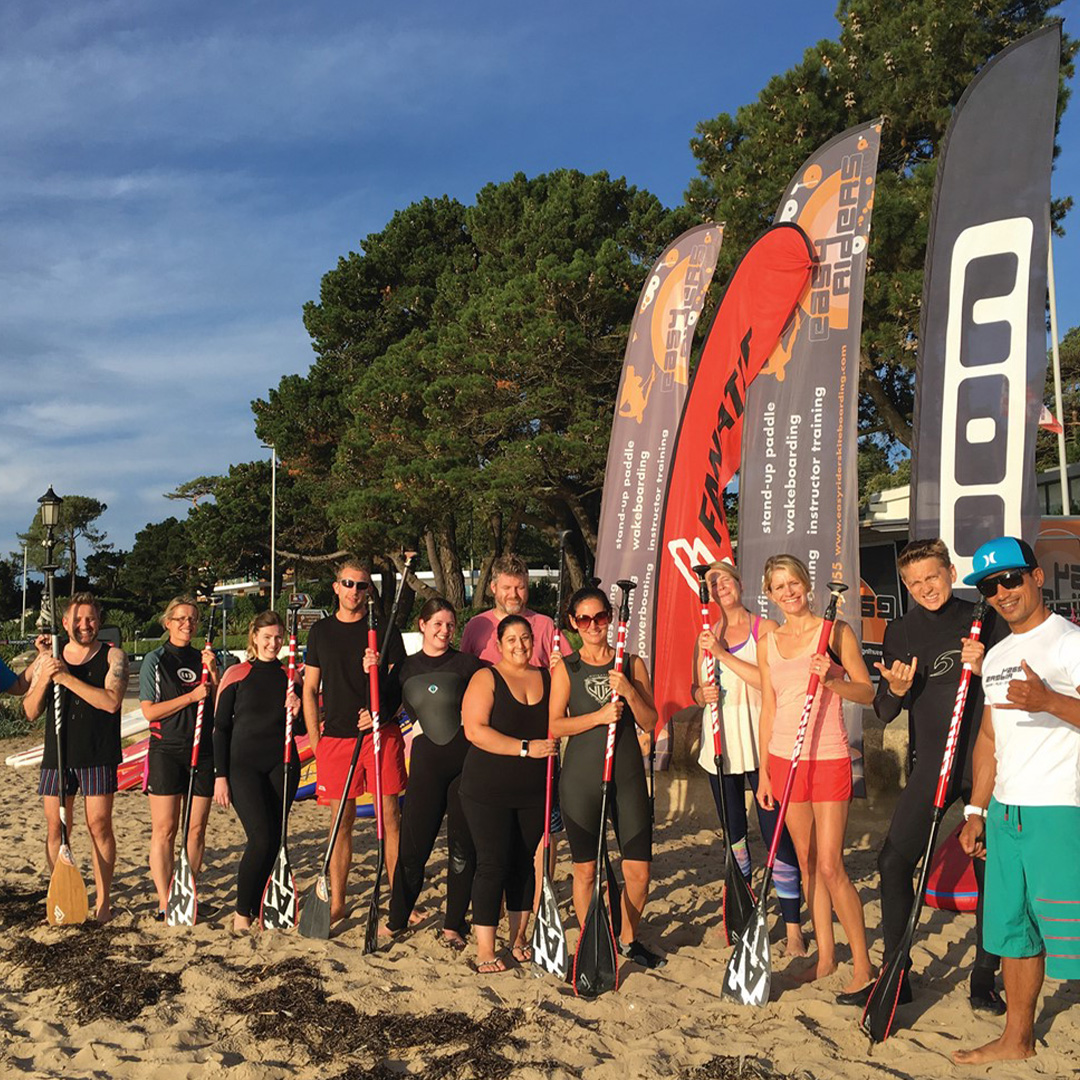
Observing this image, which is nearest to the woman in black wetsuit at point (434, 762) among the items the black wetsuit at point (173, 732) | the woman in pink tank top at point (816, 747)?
the black wetsuit at point (173, 732)

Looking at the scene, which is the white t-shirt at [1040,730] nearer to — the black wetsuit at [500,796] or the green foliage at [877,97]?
the black wetsuit at [500,796]

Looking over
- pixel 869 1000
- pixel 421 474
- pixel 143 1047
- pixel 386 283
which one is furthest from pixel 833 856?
pixel 386 283

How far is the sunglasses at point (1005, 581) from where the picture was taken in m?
3.37

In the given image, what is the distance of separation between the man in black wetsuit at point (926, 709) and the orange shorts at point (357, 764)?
250cm

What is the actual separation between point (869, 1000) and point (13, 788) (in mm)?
9803

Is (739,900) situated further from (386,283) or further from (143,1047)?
(386,283)

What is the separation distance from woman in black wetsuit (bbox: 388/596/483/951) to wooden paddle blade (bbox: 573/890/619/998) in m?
0.82

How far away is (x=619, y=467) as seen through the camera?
993 centimetres

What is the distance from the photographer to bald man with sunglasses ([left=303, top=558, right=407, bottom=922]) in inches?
204

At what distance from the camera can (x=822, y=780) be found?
13.6 feet

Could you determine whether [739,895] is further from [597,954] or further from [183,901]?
[183,901]

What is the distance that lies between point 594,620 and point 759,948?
5.10ft

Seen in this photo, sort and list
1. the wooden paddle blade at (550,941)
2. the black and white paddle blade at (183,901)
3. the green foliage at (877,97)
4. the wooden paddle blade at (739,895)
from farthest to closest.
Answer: the green foliage at (877,97) → the black and white paddle blade at (183,901) → the wooden paddle blade at (739,895) → the wooden paddle blade at (550,941)

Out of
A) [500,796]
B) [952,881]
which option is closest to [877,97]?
[952,881]
